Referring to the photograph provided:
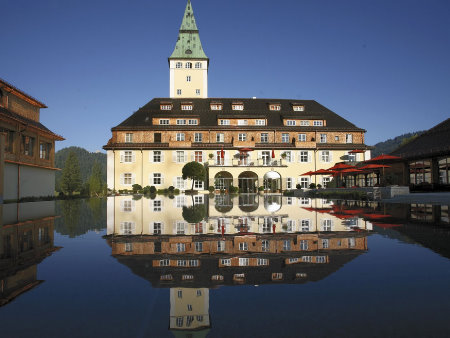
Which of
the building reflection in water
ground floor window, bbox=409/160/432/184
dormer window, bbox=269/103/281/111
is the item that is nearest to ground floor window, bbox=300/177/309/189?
dormer window, bbox=269/103/281/111

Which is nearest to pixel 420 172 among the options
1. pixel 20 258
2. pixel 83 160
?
pixel 20 258

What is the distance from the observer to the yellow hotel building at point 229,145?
140ft

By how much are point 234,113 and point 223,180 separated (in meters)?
9.85

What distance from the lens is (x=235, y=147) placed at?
43562 mm

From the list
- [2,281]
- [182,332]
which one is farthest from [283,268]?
[2,281]

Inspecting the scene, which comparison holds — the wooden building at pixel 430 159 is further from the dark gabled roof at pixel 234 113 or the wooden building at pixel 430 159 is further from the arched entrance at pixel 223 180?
the arched entrance at pixel 223 180

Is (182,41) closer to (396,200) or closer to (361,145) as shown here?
(361,145)

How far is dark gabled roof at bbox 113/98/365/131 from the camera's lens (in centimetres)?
4478

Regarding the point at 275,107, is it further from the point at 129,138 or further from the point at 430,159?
the point at 430,159

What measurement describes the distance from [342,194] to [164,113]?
1134 inches

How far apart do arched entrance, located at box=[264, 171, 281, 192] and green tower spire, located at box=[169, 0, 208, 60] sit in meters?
26.1

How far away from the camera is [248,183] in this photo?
43250mm

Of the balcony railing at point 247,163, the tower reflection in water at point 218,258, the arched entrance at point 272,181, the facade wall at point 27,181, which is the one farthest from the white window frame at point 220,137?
the tower reflection in water at point 218,258

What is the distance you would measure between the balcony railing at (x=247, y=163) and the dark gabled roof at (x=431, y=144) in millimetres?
13876
